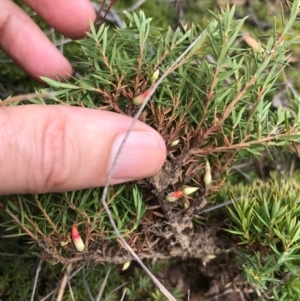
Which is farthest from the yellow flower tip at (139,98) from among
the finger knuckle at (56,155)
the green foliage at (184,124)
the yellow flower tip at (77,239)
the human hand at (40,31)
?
the human hand at (40,31)

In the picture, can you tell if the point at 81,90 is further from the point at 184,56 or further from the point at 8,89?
the point at 8,89

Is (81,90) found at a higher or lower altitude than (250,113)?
higher

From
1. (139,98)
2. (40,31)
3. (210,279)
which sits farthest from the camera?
(40,31)

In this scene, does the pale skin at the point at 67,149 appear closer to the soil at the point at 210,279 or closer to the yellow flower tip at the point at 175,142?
the yellow flower tip at the point at 175,142

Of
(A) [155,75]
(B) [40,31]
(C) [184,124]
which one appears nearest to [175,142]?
(C) [184,124]

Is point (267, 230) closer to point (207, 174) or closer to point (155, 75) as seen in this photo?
point (207, 174)

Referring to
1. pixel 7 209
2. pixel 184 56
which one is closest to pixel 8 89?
pixel 7 209
